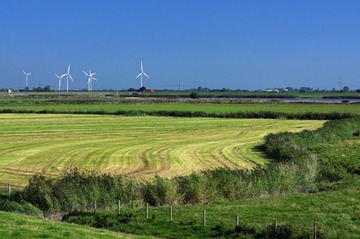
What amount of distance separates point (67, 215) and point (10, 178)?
13.2 meters

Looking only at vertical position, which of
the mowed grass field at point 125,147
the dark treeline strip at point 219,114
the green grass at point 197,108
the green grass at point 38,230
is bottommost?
the mowed grass field at point 125,147

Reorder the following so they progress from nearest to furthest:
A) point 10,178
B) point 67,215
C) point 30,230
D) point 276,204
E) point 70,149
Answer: point 30,230 < point 67,215 < point 276,204 < point 10,178 < point 70,149

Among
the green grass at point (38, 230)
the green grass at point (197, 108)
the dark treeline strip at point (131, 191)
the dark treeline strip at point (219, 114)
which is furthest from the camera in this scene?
the green grass at point (197, 108)

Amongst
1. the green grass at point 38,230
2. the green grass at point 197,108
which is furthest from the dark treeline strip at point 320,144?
the green grass at point 197,108

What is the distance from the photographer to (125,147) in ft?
185

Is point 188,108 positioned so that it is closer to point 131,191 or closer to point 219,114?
point 219,114

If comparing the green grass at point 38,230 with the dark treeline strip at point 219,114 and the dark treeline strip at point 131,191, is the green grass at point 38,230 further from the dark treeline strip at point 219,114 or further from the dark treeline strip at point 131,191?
the dark treeline strip at point 219,114

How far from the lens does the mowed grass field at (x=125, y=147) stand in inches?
1657

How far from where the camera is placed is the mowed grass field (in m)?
42.1

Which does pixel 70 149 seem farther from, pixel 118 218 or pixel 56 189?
pixel 118 218

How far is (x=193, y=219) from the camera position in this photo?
2267cm

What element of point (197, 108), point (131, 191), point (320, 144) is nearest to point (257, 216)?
point (131, 191)

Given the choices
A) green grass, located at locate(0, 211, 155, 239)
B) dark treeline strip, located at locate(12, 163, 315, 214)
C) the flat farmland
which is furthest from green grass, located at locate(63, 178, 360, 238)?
the flat farmland

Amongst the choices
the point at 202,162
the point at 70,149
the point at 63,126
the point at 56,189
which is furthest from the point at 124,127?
the point at 56,189
